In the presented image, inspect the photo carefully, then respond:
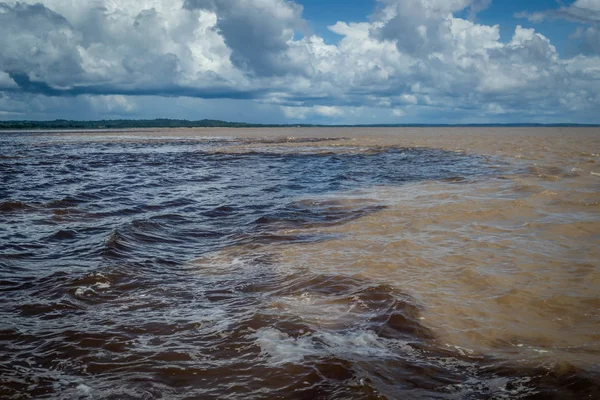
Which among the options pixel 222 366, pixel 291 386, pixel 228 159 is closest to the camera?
pixel 291 386

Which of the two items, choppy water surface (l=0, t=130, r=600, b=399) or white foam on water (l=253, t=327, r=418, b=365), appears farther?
white foam on water (l=253, t=327, r=418, b=365)

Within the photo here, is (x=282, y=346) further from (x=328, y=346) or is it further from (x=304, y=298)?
(x=304, y=298)

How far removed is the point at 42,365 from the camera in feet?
14.6

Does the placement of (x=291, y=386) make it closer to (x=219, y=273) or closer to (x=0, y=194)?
(x=219, y=273)

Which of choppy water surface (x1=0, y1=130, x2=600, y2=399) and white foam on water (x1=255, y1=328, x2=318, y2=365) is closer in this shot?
choppy water surface (x1=0, y1=130, x2=600, y2=399)

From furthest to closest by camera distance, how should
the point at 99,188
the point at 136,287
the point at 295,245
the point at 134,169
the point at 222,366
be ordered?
the point at 134,169 < the point at 99,188 < the point at 295,245 < the point at 136,287 < the point at 222,366

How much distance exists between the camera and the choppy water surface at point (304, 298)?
4223 millimetres

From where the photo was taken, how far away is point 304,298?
6371 millimetres

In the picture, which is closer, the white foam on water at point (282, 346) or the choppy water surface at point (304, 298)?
the choppy water surface at point (304, 298)

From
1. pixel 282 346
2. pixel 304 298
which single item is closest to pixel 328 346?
pixel 282 346

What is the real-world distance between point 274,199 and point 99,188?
742 cm

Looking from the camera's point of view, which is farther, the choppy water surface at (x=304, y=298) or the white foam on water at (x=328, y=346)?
the white foam on water at (x=328, y=346)

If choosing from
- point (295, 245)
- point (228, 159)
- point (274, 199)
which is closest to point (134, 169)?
point (228, 159)

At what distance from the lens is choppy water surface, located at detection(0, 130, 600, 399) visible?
4223mm
